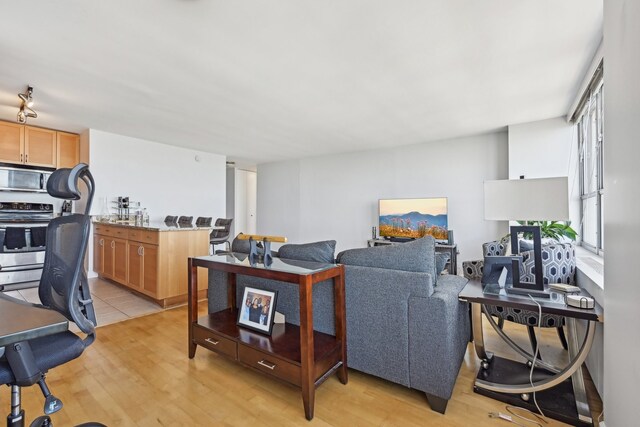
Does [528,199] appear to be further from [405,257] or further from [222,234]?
[222,234]

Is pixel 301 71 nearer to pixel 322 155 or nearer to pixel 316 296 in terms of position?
pixel 316 296

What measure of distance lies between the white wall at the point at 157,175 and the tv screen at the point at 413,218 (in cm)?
366

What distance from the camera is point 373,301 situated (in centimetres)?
182

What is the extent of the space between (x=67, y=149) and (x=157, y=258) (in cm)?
331

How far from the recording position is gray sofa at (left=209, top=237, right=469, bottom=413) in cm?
164

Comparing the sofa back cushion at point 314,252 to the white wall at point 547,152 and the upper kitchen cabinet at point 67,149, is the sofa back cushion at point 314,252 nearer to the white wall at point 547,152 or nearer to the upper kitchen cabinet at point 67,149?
the white wall at point 547,152

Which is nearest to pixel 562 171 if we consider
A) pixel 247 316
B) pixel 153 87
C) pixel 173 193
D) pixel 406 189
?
pixel 406 189

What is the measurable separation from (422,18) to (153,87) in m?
2.73

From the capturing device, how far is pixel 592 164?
338cm

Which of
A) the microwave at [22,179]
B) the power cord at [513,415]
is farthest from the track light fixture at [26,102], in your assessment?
the power cord at [513,415]

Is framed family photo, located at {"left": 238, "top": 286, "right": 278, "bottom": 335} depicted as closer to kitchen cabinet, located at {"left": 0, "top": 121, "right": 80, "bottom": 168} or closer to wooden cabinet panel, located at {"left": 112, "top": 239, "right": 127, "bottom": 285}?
wooden cabinet panel, located at {"left": 112, "top": 239, "right": 127, "bottom": 285}

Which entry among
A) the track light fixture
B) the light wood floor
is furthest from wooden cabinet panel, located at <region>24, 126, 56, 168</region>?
the light wood floor

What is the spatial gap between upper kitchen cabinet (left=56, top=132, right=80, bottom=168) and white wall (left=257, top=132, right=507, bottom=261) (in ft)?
12.9

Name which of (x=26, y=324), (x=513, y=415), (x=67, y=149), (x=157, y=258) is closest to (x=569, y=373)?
(x=513, y=415)
